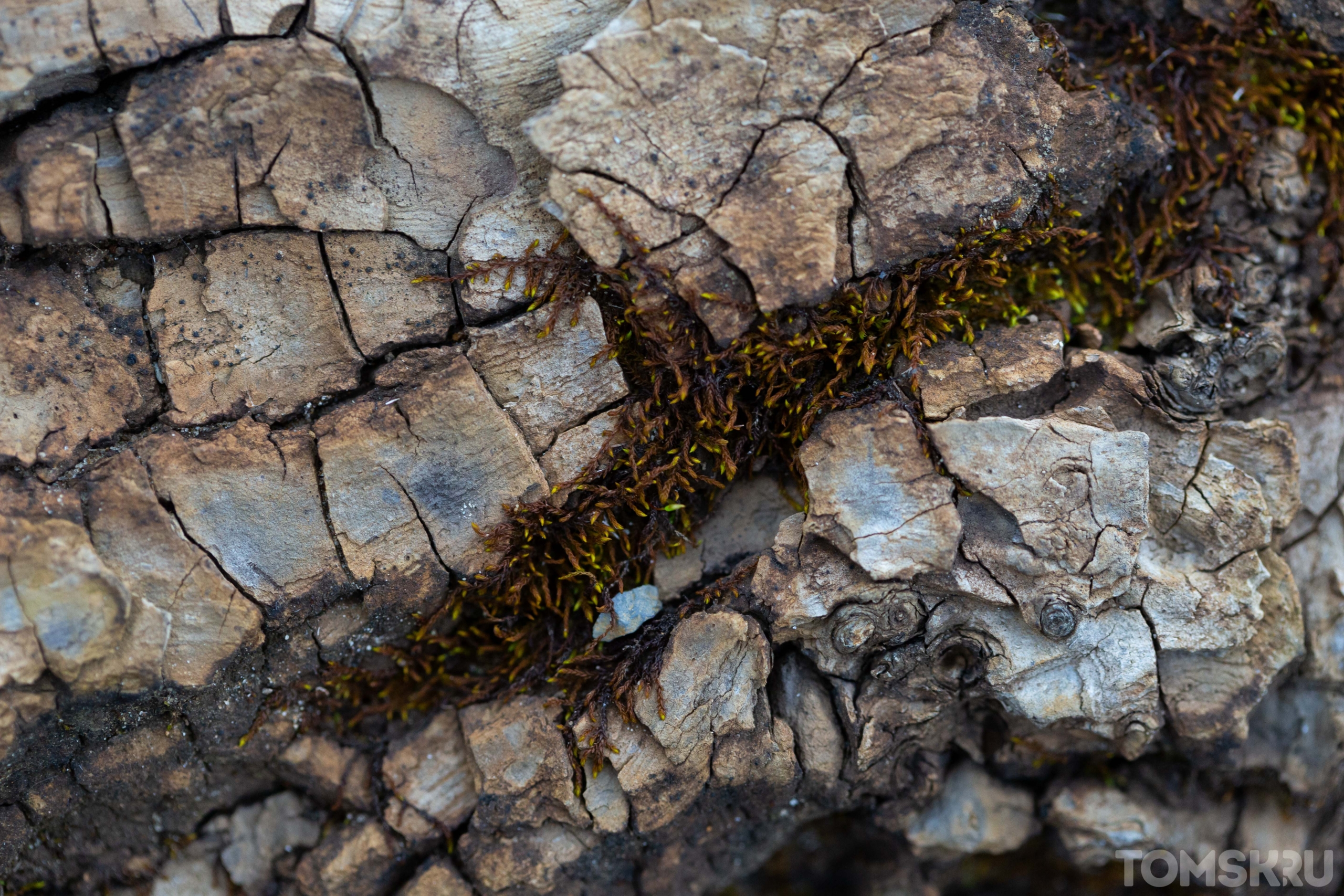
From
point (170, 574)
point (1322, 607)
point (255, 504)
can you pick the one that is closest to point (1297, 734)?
point (1322, 607)

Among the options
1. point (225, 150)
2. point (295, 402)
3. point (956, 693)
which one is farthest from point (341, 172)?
point (956, 693)

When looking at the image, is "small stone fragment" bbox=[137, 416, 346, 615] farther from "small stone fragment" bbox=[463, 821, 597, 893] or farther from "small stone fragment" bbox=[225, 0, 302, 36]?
"small stone fragment" bbox=[225, 0, 302, 36]

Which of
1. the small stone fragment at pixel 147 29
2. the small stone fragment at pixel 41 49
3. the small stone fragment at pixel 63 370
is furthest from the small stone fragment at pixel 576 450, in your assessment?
the small stone fragment at pixel 41 49

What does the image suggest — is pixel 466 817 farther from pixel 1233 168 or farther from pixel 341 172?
pixel 1233 168

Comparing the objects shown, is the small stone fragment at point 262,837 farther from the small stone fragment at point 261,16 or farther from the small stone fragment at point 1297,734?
the small stone fragment at point 1297,734

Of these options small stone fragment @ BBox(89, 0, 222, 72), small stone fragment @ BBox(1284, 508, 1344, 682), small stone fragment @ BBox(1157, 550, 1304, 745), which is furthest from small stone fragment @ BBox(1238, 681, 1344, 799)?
small stone fragment @ BBox(89, 0, 222, 72)
